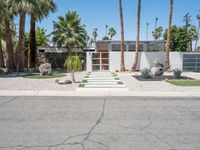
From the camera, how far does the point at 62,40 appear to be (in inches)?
1156

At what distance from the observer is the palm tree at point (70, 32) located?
96.0 ft

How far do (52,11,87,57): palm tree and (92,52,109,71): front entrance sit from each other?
169 inches

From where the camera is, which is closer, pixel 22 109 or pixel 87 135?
pixel 87 135

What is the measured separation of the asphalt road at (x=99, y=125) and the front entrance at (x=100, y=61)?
1681 cm

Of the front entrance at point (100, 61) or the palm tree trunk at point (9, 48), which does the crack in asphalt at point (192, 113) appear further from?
the palm tree trunk at point (9, 48)

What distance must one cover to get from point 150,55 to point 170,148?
21.9m

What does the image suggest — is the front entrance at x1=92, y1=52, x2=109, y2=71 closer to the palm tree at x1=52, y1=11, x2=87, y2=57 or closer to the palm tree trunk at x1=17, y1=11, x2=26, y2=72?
the palm tree at x1=52, y1=11, x2=87, y2=57

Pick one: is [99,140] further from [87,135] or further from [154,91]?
[154,91]

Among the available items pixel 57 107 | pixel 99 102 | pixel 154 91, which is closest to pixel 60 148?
pixel 57 107

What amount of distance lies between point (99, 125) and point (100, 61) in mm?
20169

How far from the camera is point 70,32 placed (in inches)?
1156

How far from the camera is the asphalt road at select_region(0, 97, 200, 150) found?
15.9 feet

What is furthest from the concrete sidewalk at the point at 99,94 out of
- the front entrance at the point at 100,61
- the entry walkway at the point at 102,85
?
the front entrance at the point at 100,61

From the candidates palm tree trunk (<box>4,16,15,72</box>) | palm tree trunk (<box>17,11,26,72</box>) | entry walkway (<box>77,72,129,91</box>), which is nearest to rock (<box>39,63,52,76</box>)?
entry walkway (<box>77,72,129,91</box>)
